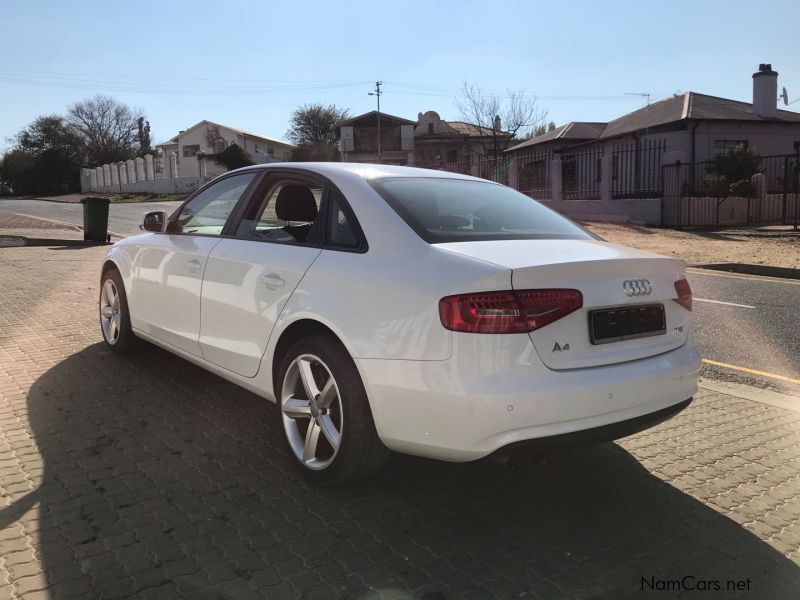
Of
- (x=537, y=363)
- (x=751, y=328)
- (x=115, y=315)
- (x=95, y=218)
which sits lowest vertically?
(x=751, y=328)

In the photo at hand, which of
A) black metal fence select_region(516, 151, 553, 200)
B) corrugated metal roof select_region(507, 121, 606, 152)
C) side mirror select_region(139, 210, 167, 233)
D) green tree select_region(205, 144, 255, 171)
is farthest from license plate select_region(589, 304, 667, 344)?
green tree select_region(205, 144, 255, 171)

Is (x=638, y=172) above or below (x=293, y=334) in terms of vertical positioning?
above

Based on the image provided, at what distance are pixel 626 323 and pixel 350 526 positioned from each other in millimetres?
1498

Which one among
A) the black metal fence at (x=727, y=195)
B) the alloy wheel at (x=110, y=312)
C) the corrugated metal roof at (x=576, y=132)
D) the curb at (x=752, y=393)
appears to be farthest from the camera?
the corrugated metal roof at (x=576, y=132)

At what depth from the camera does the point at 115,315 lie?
18.3 feet

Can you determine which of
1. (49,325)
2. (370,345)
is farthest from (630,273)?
(49,325)

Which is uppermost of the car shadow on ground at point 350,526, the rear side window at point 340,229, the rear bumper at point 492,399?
the rear side window at point 340,229

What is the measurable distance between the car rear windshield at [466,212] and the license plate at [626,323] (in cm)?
58

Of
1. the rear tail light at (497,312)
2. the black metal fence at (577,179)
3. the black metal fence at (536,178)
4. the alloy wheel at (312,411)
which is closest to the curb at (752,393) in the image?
the rear tail light at (497,312)

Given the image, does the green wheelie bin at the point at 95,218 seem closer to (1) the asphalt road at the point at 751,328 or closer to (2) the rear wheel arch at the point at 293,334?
(1) the asphalt road at the point at 751,328

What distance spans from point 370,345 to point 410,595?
1.01 m

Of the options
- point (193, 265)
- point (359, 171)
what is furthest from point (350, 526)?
point (193, 265)

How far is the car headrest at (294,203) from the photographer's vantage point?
3.96 m

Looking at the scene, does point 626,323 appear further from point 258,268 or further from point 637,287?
point 258,268
